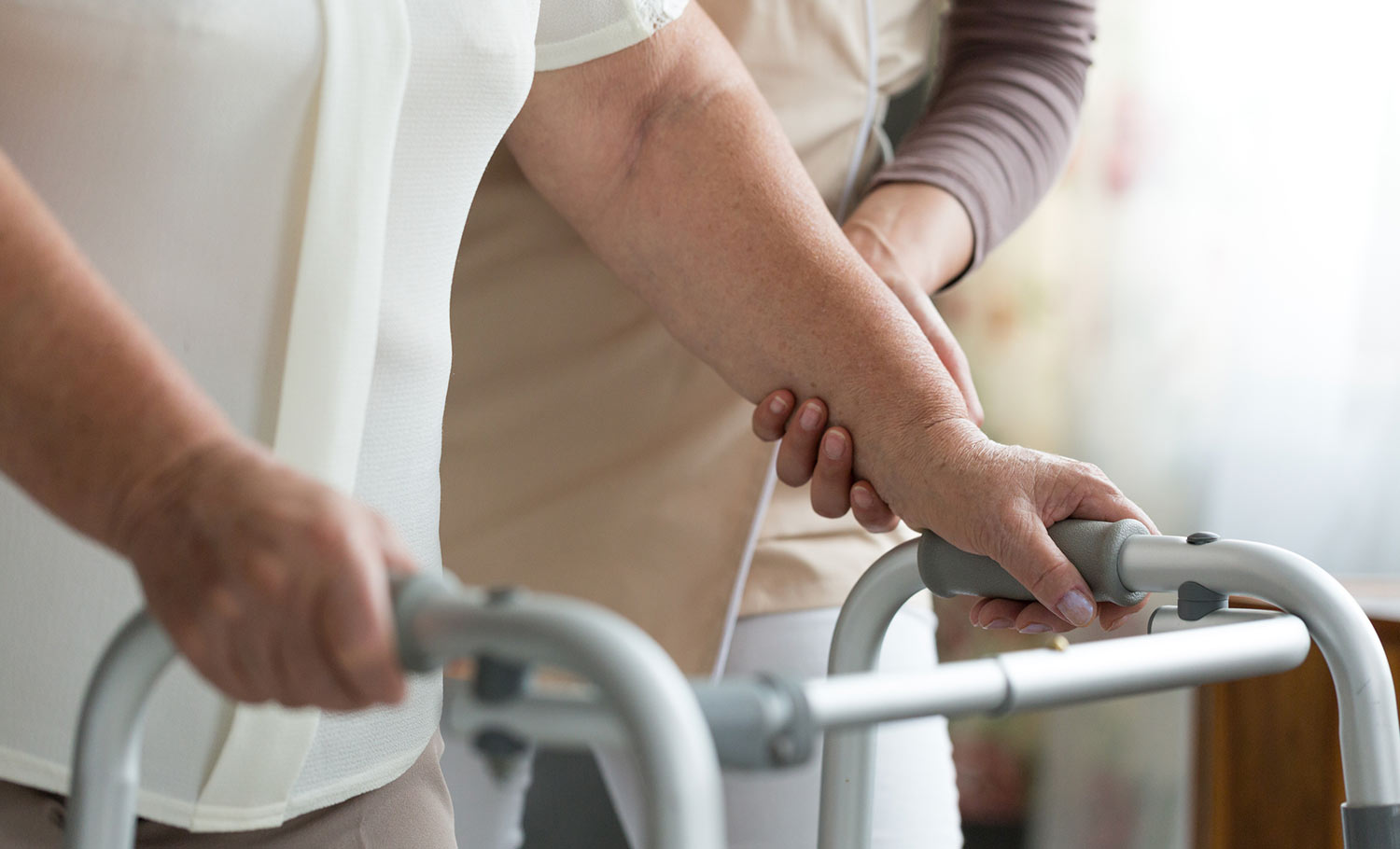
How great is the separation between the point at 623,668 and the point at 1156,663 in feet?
0.90

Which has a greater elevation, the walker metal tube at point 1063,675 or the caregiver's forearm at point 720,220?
the caregiver's forearm at point 720,220

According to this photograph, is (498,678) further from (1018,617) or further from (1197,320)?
(1197,320)

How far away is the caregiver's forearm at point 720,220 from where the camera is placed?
0.80 meters

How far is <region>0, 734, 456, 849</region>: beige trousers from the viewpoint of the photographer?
0.59 meters

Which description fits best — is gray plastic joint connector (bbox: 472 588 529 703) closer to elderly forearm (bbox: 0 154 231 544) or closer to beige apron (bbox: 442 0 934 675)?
elderly forearm (bbox: 0 154 231 544)

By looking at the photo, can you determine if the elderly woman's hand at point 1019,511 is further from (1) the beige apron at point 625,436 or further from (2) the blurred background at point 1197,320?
(2) the blurred background at point 1197,320

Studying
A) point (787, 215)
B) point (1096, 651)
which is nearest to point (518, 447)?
point (787, 215)

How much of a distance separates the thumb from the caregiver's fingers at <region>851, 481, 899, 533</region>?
0.13 meters

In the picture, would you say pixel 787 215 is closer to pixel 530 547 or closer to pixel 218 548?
pixel 530 547

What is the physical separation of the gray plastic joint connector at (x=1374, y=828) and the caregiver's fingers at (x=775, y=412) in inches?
15.1

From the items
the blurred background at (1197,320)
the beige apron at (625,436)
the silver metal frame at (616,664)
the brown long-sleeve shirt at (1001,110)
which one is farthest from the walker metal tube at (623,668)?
the blurred background at (1197,320)

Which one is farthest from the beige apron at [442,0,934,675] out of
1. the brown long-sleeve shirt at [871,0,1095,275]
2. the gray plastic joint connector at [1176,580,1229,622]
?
the gray plastic joint connector at [1176,580,1229,622]

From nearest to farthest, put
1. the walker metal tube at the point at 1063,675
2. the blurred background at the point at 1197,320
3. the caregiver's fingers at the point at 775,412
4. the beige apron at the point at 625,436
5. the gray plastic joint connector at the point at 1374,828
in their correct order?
the walker metal tube at the point at 1063,675 → the gray plastic joint connector at the point at 1374,828 → the caregiver's fingers at the point at 775,412 → the beige apron at the point at 625,436 → the blurred background at the point at 1197,320

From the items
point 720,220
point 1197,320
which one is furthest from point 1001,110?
point 1197,320
